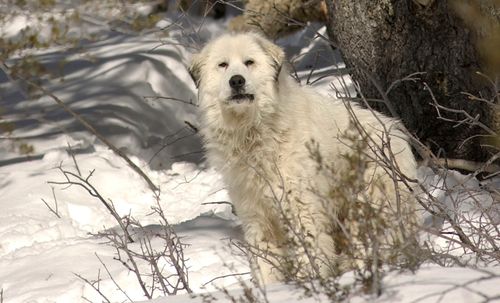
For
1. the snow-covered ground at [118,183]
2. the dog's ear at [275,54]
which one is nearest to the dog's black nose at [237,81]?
the dog's ear at [275,54]

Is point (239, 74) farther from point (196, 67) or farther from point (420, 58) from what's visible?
point (420, 58)

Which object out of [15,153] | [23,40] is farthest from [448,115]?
[15,153]

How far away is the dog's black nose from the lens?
640cm

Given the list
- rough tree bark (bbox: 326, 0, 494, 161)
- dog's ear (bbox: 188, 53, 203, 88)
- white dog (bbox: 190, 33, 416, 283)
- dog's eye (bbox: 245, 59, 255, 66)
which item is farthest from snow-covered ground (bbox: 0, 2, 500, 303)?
dog's eye (bbox: 245, 59, 255, 66)

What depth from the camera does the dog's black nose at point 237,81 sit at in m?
6.40

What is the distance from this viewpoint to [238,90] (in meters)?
6.43

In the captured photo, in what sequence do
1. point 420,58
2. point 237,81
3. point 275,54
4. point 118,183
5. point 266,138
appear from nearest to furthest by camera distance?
point 237,81
point 266,138
point 275,54
point 420,58
point 118,183

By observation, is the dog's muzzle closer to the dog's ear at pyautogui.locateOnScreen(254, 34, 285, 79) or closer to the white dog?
the white dog

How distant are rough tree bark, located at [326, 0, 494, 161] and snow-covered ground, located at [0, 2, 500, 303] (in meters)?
0.32

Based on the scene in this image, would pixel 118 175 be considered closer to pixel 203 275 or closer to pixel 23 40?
pixel 23 40

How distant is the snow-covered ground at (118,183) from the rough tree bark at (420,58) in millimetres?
316

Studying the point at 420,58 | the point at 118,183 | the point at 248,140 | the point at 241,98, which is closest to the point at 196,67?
the point at 241,98

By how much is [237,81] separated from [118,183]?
5305 mm

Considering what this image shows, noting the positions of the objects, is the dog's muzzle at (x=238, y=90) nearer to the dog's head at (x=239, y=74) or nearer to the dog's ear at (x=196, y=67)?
the dog's head at (x=239, y=74)
